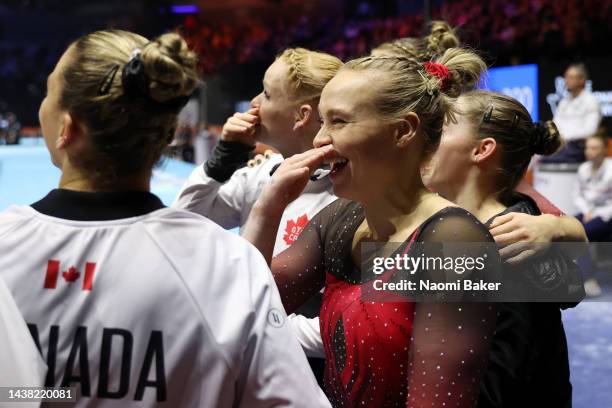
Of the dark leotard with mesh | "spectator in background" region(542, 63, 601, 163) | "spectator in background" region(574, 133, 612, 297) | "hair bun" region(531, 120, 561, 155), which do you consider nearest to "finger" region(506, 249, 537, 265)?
the dark leotard with mesh

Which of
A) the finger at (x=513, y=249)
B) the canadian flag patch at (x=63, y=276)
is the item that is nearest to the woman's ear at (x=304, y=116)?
the finger at (x=513, y=249)

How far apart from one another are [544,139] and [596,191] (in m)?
4.14

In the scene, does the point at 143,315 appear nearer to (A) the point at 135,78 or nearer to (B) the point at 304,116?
(A) the point at 135,78

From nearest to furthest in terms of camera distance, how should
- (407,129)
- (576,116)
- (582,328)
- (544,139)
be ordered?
(407,129) → (544,139) → (582,328) → (576,116)

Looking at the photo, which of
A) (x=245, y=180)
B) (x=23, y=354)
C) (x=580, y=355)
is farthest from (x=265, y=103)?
(x=580, y=355)

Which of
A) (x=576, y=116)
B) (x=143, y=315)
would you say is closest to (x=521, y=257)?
(x=143, y=315)

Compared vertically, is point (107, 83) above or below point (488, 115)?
above

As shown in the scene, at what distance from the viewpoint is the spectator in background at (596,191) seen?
5.45 meters

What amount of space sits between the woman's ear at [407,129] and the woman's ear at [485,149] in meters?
0.41

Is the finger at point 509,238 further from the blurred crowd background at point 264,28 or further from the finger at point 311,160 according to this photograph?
the blurred crowd background at point 264,28

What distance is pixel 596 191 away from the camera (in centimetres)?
564

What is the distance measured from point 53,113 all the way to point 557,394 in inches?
41.4

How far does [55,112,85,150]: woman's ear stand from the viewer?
101 cm

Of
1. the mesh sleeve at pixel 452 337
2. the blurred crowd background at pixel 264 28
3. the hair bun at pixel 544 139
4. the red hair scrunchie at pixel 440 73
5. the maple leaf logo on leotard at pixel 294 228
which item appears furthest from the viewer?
the blurred crowd background at pixel 264 28
